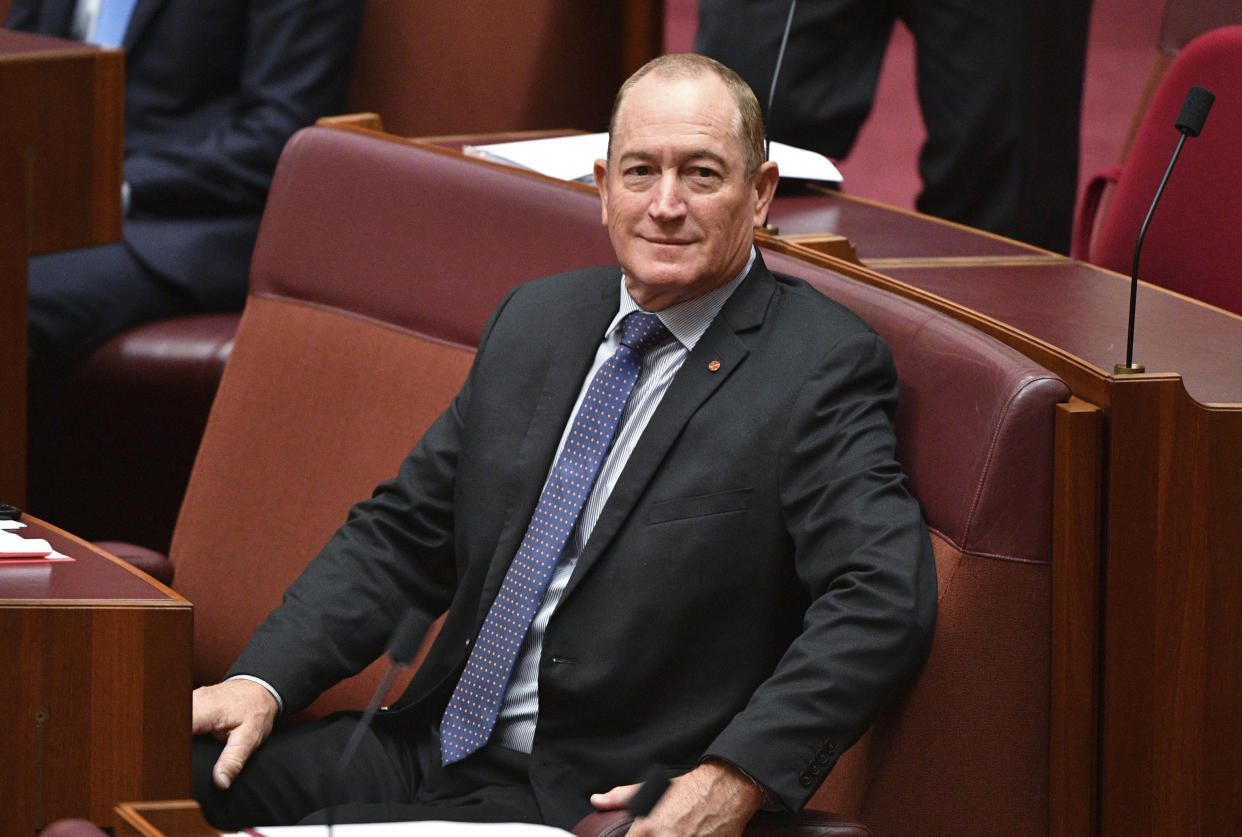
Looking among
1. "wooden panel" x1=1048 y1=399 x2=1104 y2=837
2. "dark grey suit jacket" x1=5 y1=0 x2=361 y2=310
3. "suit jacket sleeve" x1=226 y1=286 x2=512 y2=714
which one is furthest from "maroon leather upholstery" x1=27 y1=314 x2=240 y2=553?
"wooden panel" x1=1048 y1=399 x2=1104 y2=837

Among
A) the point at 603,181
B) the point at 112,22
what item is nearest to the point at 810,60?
the point at 603,181

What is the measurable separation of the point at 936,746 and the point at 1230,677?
25 centimetres

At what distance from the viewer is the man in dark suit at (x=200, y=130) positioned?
3035 mm

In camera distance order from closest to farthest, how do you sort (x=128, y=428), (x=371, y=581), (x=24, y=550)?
(x=24, y=550) → (x=371, y=581) → (x=128, y=428)

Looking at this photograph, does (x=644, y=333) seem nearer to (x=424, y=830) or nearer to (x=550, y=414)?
(x=550, y=414)

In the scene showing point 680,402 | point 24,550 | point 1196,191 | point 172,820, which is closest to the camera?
point 172,820

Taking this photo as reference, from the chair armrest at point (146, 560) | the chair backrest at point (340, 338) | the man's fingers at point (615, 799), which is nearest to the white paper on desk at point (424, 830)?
the man's fingers at point (615, 799)

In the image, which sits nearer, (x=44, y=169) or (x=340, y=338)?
(x=340, y=338)

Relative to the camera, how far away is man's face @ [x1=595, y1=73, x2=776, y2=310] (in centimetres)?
169

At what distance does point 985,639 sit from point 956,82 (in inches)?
58.4

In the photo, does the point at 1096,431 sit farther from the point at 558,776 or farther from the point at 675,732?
the point at 558,776

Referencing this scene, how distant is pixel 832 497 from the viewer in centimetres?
155

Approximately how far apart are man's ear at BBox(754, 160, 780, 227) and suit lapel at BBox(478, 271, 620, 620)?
0.17m

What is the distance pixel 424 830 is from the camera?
150 cm
